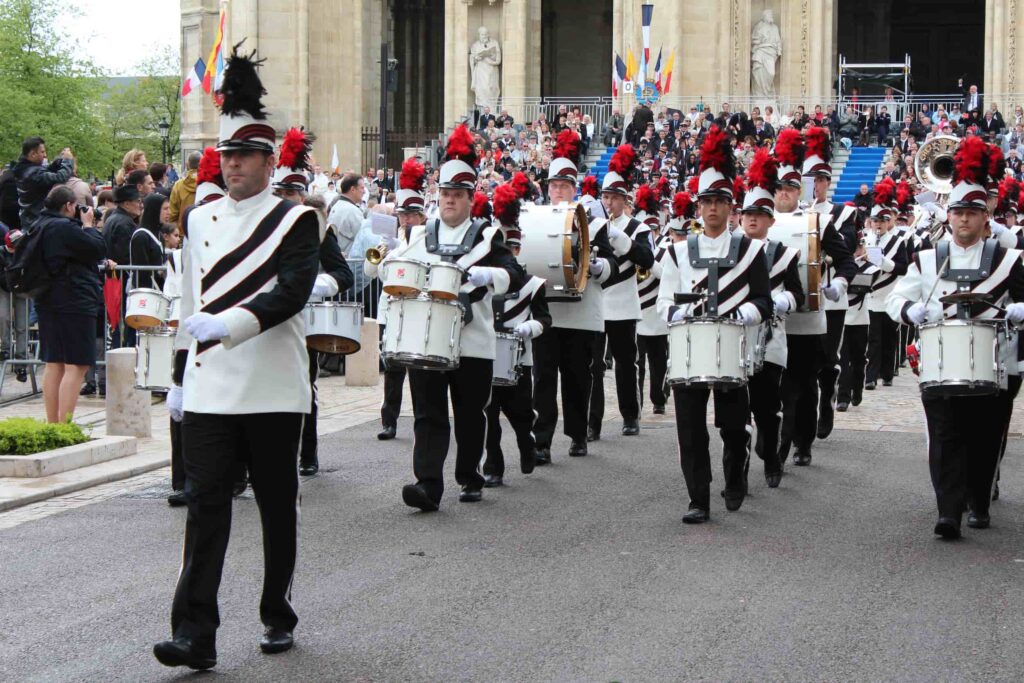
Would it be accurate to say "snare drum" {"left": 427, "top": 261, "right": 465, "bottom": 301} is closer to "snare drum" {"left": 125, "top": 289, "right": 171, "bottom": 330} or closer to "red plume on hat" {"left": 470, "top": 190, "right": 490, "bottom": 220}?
"red plume on hat" {"left": 470, "top": 190, "right": 490, "bottom": 220}

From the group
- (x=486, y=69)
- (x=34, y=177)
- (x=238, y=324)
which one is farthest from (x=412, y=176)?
(x=486, y=69)

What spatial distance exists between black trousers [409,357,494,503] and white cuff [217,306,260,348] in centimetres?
354

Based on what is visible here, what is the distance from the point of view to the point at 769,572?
338 inches

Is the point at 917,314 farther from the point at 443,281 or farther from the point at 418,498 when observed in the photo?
the point at 418,498

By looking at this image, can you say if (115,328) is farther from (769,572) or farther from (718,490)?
(769,572)

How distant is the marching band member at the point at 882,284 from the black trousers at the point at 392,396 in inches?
264

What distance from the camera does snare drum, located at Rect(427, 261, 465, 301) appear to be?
966 cm

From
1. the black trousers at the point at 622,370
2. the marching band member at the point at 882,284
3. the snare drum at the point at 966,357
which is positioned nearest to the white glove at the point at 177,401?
the snare drum at the point at 966,357

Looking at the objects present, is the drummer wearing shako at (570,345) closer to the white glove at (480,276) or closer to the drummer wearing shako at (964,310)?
the white glove at (480,276)

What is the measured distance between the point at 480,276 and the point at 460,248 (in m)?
0.29

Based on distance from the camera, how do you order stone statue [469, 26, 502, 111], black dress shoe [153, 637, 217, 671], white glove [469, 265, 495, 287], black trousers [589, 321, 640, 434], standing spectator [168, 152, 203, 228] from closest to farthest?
black dress shoe [153, 637, 217, 671] → white glove [469, 265, 495, 287] → black trousers [589, 321, 640, 434] → standing spectator [168, 152, 203, 228] → stone statue [469, 26, 502, 111]

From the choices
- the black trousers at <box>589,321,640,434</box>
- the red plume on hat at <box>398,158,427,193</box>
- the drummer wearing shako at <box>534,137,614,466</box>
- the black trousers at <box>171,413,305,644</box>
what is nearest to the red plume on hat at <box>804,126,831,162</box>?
the drummer wearing shako at <box>534,137,614,466</box>

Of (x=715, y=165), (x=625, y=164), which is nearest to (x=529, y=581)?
(x=715, y=165)

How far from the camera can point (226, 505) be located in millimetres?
6777
